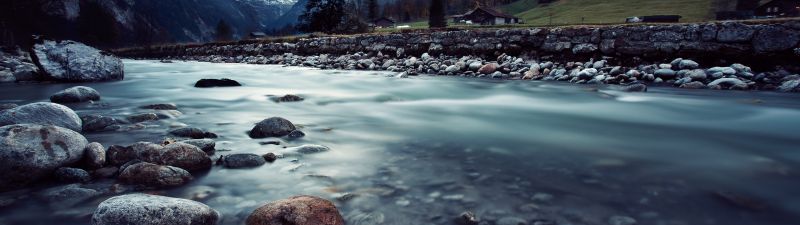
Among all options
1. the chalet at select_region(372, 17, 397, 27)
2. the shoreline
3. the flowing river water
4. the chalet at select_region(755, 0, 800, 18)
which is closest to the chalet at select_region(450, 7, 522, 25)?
the chalet at select_region(372, 17, 397, 27)

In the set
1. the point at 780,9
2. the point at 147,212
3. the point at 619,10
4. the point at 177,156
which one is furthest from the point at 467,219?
the point at 780,9

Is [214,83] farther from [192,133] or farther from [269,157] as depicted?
[269,157]

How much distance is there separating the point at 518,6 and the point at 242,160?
10659 centimetres

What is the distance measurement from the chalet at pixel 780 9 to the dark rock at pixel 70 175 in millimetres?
78399

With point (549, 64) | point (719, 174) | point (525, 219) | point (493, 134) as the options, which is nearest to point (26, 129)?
point (525, 219)

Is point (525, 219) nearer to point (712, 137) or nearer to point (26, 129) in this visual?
point (26, 129)

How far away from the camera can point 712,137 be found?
4969 millimetres

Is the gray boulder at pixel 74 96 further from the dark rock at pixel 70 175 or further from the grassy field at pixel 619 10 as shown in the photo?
the grassy field at pixel 619 10

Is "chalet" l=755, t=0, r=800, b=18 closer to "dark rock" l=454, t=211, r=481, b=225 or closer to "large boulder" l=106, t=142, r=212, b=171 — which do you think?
"dark rock" l=454, t=211, r=481, b=225

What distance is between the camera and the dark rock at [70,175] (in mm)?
2986

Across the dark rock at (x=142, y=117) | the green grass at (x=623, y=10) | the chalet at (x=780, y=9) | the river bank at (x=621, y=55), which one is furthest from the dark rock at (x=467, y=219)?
the chalet at (x=780, y=9)

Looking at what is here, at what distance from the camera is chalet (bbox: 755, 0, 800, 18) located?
58.2 m

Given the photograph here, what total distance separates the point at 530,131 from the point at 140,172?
163 inches

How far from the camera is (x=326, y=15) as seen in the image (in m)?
47.1
